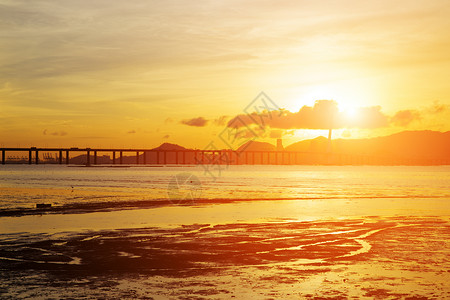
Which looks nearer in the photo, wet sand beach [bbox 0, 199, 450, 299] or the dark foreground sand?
the dark foreground sand

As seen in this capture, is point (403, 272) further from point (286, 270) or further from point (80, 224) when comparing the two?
point (80, 224)

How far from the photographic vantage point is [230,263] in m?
17.4

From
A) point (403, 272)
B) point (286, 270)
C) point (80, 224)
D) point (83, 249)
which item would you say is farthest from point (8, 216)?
point (403, 272)

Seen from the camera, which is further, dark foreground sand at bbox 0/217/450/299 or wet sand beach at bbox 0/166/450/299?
wet sand beach at bbox 0/166/450/299

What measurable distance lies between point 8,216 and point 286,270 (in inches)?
856

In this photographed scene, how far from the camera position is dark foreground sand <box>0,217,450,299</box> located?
13492 mm

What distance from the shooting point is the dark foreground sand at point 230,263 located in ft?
44.3

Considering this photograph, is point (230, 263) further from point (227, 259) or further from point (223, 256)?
point (223, 256)

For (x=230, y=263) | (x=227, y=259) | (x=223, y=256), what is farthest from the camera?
(x=223, y=256)

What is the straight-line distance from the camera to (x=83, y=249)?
1998cm

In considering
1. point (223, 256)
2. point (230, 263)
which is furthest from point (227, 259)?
point (230, 263)

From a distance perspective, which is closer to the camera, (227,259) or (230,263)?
(230,263)

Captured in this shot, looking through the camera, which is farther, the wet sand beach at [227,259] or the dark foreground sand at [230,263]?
the wet sand beach at [227,259]

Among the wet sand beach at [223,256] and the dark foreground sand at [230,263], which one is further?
the wet sand beach at [223,256]
